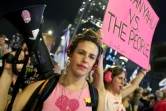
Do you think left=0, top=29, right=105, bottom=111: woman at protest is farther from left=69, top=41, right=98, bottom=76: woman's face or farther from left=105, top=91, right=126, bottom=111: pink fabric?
left=105, top=91, right=126, bottom=111: pink fabric

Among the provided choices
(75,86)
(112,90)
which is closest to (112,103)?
(112,90)

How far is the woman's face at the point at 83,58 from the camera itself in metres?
A: 2.06

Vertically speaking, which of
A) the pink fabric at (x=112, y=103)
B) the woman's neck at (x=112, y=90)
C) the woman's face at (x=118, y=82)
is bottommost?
the pink fabric at (x=112, y=103)

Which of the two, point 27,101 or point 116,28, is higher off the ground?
point 116,28

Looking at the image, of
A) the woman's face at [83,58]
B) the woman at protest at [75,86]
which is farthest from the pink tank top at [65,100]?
the woman's face at [83,58]

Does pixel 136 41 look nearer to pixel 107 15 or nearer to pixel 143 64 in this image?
pixel 143 64

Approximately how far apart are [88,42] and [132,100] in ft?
17.3

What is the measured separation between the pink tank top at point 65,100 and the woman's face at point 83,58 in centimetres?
18

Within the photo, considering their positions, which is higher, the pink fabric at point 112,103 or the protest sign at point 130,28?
the protest sign at point 130,28

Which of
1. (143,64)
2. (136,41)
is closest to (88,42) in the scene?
(136,41)

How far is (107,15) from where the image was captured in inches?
129

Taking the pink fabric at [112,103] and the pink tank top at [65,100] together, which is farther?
the pink fabric at [112,103]

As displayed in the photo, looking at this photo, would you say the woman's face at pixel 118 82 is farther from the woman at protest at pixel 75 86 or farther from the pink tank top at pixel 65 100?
the pink tank top at pixel 65 100

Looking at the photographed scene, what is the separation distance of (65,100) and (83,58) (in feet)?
1.30
